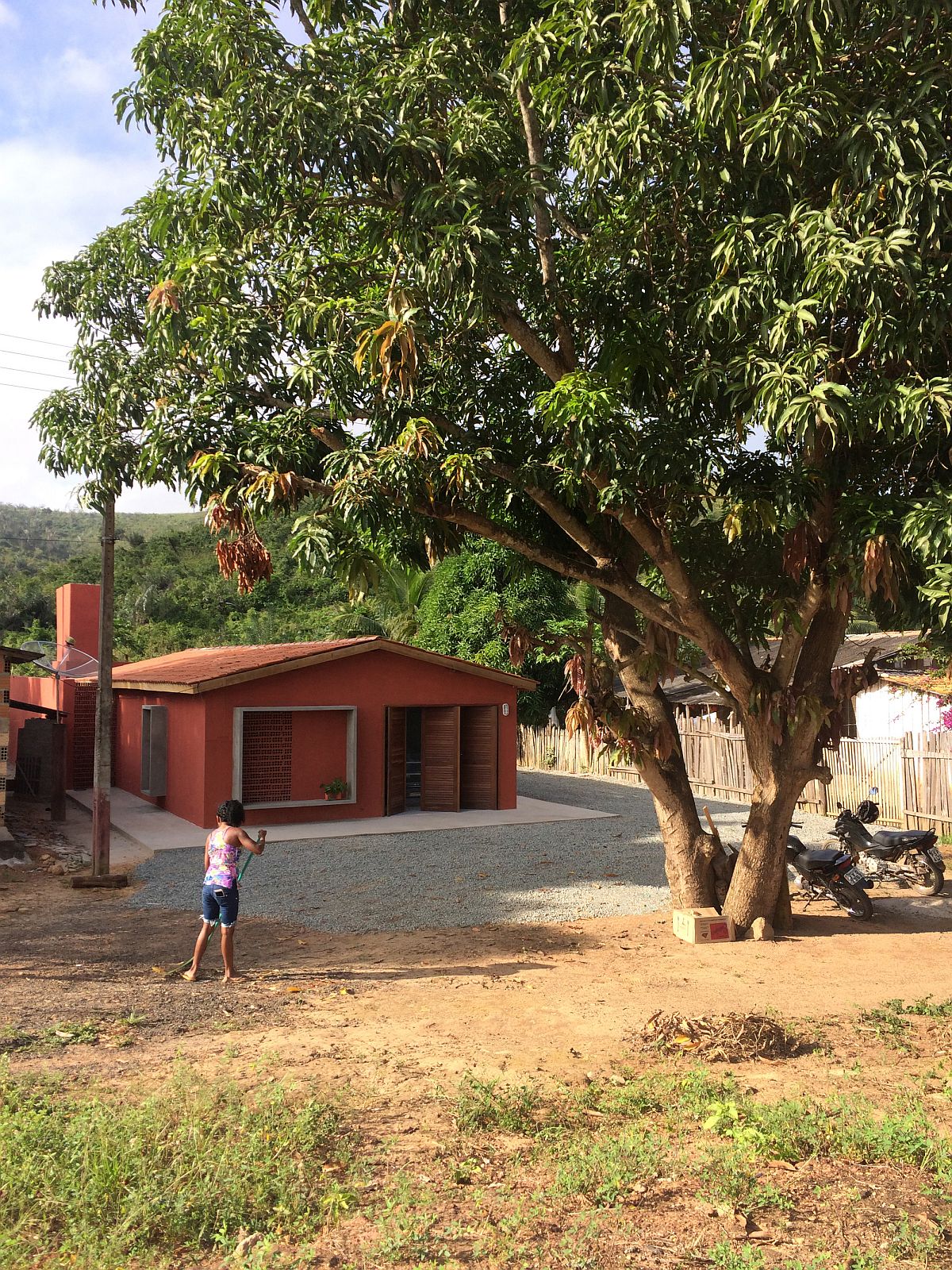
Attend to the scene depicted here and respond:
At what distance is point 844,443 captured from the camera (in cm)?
850

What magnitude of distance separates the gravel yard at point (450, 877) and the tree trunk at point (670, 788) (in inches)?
48.6

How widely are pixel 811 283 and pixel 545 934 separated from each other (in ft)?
22.2

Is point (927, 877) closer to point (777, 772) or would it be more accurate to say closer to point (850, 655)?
point (777, 772)

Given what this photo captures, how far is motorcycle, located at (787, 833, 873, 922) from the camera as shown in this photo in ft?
34.8

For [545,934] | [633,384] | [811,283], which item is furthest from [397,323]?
[545,934]

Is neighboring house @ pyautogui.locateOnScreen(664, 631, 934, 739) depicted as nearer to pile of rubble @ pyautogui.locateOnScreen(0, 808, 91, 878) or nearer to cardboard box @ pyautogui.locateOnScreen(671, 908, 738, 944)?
cardboard box @ pyautogui.locateOnScreen(671, 908, 738, 944)

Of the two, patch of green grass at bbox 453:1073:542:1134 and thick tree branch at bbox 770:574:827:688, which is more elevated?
thick tree branch at bbox 770:574:827:688

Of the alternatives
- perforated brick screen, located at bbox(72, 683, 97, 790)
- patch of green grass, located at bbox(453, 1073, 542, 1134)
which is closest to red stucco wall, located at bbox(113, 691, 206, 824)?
perforated brick screen, located at bbox(72, 683, 97, 790)

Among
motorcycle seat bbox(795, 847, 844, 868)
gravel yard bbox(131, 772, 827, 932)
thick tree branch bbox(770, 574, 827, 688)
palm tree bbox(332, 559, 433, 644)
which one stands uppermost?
palm tree bbox(332, 559, 433, 644)

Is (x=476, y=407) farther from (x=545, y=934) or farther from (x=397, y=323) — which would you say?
(x=545, y=934)

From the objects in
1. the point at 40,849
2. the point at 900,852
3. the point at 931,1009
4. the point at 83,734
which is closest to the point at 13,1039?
the point at 931,1009

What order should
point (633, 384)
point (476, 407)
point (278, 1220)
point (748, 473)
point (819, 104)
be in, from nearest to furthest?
point (278, 1220) → point (819, 104) → point (633, 384) → point (748, 473) → point (476, 407)

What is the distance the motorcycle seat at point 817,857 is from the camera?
10.7 metres

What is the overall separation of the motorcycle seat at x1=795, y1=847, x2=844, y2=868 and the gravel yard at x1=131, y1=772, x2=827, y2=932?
1746 mm
